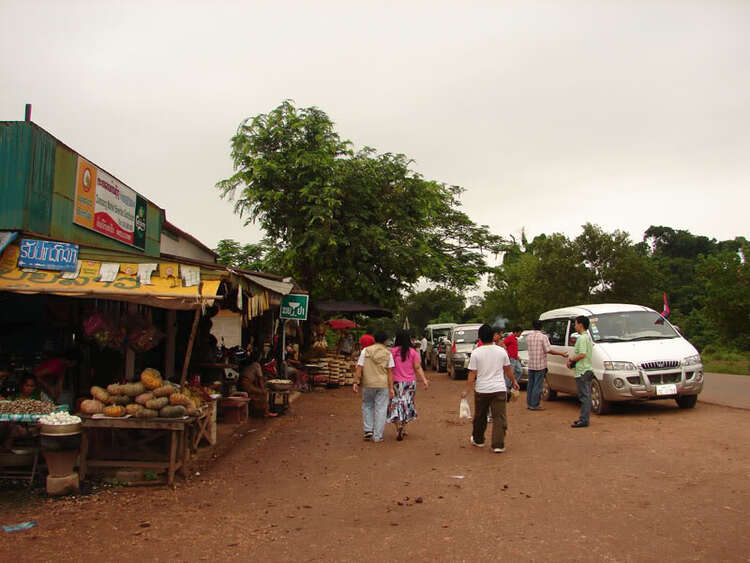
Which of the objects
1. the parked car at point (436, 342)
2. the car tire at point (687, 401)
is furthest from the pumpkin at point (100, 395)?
the parked car at point (436, 342)

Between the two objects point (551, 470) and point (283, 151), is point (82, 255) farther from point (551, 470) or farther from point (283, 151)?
point (283, 151)

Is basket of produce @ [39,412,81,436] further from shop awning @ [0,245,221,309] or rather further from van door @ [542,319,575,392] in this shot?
van door @ [542,319,575,392]

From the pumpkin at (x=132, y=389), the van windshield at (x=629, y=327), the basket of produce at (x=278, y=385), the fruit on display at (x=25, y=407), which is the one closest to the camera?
the fruit on display at (x=25, y=407)

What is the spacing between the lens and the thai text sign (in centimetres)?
975

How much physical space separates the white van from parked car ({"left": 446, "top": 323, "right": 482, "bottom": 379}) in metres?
9.78

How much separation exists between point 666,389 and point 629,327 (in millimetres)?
1661

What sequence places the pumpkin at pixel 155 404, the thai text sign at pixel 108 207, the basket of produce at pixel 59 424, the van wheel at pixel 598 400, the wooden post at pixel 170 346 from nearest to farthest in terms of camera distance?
the basket of produce at pixel 59 424
the pumpkin at pixel 155 404
the thai text sign at pixel 108 207
the van wheel at pixel 598 400
the wooden post at pixel 170 346

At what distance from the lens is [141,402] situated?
7.03 meters

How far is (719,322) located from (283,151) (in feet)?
71.6

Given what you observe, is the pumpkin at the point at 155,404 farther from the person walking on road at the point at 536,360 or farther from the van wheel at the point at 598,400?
the van wheel at the point at 598,400

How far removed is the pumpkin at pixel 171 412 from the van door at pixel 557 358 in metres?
8.57

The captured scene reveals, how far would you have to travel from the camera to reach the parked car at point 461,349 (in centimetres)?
2262

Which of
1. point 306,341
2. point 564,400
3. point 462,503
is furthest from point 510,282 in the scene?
point 462,503

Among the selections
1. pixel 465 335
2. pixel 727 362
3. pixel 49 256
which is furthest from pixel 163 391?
pixel 727 362
